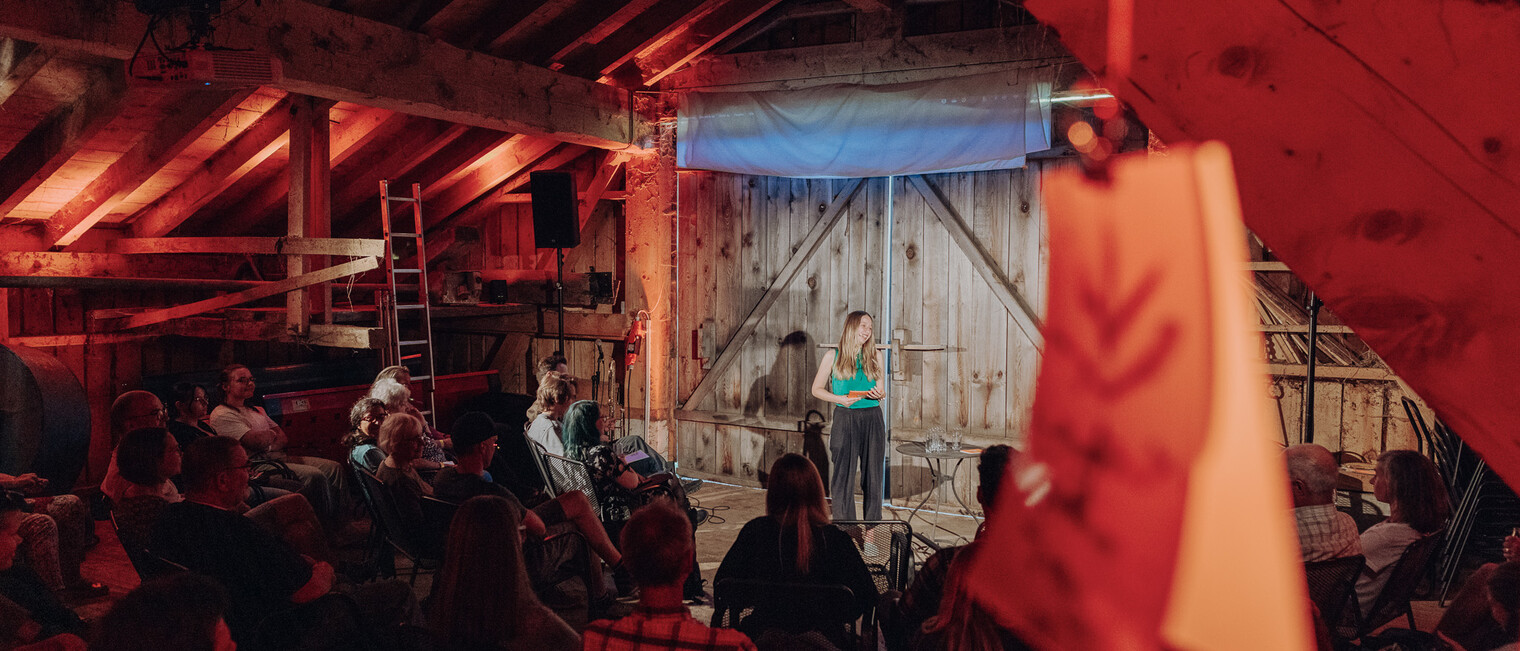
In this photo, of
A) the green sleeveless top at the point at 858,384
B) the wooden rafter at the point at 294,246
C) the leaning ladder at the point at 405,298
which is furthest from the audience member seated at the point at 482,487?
the leaning ladder at the point at 405,298

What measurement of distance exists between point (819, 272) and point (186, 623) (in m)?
5.35

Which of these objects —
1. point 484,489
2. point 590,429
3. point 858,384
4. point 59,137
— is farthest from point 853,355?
point 59,137

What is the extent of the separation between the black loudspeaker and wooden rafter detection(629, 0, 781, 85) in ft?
3.01

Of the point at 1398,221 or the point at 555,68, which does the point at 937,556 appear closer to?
the point at 1398,221

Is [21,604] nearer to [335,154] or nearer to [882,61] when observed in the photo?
[335,154]

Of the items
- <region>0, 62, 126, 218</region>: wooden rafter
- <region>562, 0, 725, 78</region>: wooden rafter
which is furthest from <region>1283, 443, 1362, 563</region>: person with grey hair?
<region>0, 62, 126, 218</region>: wooden rafter

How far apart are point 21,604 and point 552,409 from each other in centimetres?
270

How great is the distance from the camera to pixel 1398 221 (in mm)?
779

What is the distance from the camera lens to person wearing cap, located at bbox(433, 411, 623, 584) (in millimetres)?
3936

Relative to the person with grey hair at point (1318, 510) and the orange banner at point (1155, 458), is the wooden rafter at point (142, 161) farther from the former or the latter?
the person with grey hair at point (1318, 510)

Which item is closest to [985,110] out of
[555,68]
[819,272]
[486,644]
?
[819,272]

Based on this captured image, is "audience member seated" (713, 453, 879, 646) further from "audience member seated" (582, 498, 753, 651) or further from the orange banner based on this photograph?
"audience member seated" (582, 498, 753, 651)

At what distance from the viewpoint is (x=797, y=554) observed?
2.95m

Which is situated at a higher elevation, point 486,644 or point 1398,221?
point 1398,221
